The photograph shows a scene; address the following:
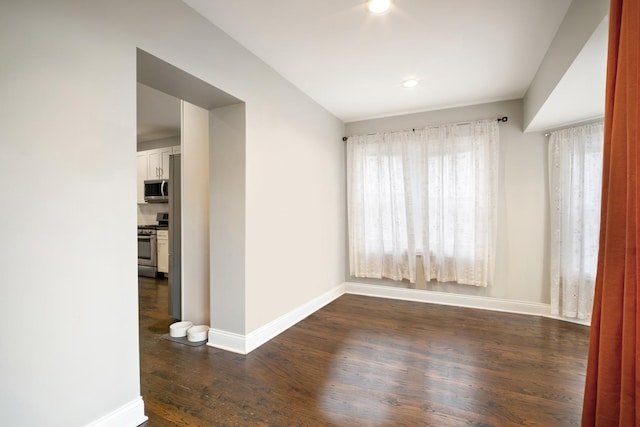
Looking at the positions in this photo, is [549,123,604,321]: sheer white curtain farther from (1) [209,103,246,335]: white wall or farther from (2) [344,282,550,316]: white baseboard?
(1) [209,103,246,335]: white wall

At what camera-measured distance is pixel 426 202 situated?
157 inches

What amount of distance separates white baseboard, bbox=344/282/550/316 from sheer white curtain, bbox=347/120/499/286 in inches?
8.4

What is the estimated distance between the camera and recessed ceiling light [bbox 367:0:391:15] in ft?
6.33

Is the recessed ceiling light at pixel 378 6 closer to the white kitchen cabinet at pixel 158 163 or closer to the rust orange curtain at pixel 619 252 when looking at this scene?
the rust orange curtain at pixel 619 252

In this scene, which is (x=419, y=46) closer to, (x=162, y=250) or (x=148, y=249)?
(x=162, y=250)

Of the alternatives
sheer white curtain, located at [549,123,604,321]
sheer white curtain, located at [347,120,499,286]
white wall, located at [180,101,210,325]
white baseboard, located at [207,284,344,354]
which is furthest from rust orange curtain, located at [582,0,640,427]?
white wall, located at [180,101,210,325]

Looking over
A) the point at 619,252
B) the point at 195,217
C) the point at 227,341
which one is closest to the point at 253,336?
the point at 227,341

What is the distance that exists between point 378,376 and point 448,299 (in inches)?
87.0

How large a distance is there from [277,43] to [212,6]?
0.59m

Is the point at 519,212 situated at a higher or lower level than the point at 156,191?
lower

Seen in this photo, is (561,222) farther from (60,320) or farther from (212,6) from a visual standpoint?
(60,320)

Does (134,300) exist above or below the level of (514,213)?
below

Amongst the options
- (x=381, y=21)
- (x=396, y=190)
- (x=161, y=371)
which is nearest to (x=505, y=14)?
(x=381, y=21)

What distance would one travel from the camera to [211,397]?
76.1 inches
